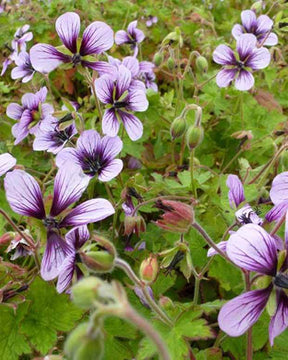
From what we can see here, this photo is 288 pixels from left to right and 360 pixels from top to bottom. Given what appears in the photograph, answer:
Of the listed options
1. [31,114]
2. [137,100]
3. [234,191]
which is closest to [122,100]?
[137,100]

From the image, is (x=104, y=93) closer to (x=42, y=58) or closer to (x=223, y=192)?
(x=42, y=58)

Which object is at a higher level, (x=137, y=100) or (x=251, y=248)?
(x=251, y=248)

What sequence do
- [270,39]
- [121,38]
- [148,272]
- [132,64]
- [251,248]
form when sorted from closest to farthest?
[251,248]
[148,272]
[132,64]
[270,39]
[121,38]

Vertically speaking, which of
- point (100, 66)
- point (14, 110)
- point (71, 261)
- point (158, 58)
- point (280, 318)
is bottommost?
point (14, 110)

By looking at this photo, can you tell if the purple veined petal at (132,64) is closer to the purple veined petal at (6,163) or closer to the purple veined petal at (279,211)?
the purple veined petal at (6,163)

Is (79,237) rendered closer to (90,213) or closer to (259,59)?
(90,213)

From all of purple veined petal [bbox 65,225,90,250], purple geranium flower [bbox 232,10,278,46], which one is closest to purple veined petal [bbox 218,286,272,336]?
purple veined petal [bbox 65,225,90,250]

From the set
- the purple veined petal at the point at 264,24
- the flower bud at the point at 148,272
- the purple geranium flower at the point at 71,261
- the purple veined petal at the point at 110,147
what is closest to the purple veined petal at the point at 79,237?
the purple geranium flower at the point at 71,261

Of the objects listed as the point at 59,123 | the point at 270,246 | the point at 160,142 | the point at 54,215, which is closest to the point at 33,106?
the point at 59,123
